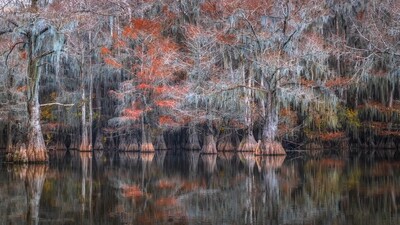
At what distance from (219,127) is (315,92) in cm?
470

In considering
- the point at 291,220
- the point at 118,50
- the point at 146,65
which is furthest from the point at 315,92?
the point at 291,220

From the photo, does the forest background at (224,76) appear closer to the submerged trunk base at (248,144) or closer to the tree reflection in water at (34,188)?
the submerged trunk base at (248,144)

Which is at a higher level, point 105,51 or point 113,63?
point 105,51

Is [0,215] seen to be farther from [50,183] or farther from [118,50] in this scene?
[118,50]

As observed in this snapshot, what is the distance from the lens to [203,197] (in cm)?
850

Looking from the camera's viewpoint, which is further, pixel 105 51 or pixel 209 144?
pixel 209 144

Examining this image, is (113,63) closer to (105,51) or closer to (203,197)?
(105,51)

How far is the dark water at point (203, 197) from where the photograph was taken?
6.73 meters

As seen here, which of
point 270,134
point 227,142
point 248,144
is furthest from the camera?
point 227,142

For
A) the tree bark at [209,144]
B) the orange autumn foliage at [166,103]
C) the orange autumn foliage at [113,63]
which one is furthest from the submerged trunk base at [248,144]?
the orange autumn foliage at [113,63]

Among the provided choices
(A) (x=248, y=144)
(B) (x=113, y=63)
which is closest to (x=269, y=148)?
(A) (x=248, y=144)

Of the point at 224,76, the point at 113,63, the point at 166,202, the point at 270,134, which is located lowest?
the point at 166,202

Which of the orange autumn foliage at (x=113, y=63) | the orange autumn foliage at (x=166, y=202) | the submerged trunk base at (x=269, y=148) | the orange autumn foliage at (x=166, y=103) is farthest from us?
the orange autumn foliage at (x=113, y=63)

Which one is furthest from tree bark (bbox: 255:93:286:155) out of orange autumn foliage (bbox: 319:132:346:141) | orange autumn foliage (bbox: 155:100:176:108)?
orange autumn foliage (bbox: 319:132:346:141)
